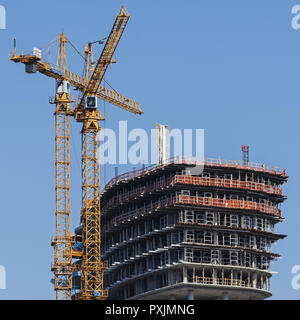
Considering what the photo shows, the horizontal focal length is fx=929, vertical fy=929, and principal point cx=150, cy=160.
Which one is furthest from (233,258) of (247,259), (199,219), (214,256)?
(199,219)

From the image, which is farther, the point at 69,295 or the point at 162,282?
the point at 69,295

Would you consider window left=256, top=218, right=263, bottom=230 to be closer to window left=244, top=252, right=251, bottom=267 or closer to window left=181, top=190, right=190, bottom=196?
window left=244, top=252, right=251, bottom=267

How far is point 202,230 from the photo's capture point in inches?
6654

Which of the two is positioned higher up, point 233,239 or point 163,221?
point 163,221

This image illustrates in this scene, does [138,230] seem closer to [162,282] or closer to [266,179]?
[162,282]

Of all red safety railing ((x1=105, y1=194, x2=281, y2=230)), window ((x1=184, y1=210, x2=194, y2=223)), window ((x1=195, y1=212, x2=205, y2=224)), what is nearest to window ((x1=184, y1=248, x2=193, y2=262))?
window ((x1=184, y1=210, x2=194, y2=223))

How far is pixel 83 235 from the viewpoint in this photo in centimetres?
19575

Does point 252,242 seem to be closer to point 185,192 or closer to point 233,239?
point 233,239

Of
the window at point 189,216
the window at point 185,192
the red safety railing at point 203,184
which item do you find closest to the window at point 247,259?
the red safety railing at point 203,184

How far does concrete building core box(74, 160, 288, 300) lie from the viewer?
167625 mm

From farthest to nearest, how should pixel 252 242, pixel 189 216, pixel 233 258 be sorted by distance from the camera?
pixel 252 242 → pixel 233 258 → pixel 189 216
